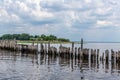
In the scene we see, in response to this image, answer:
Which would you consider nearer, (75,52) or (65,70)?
(65,70)

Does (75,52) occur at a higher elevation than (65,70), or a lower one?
higher

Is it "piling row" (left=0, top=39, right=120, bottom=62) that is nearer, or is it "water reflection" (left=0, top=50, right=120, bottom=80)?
"water reflection" (left=0, top=50, right=120, bottom=80)

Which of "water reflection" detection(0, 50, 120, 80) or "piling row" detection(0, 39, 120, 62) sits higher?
"piling row" detection(0, 39, 120, 62)

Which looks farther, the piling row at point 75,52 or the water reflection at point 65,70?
the piling row at point 75,52

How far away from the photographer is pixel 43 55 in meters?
69.1

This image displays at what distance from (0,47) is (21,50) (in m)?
22.2

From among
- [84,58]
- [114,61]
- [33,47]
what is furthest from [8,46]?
[114,61]

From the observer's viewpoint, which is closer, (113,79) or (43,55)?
(113,79)

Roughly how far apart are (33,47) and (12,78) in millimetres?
42885

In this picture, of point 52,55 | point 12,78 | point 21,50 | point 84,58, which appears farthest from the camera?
point 21,50

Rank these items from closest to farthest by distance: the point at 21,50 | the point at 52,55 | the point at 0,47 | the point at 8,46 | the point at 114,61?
the point at 114,61
the point at 52,55
the point at 21,50
the point at 8,46
the point at 0,47

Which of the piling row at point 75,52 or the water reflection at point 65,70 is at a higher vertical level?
the piling row at point 75,52

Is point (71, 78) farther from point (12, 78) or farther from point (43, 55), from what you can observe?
point (43, 55)

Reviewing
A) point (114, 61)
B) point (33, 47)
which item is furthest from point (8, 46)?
point (114, 61)
